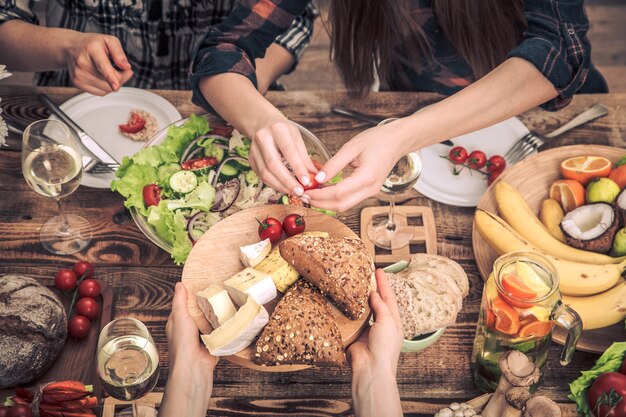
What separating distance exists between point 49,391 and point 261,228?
0.57m

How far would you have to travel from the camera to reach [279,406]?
1.50 m

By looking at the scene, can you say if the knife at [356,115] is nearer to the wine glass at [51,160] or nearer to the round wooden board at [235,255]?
the round wooden board at [235,255]

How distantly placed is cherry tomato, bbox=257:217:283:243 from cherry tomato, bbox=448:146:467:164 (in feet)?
1.91

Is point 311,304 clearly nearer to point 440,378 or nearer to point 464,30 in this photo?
point 440,378

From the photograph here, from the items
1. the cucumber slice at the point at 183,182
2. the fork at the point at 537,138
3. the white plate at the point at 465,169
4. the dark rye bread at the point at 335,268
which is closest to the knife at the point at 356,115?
the white plate at the point at 465,169

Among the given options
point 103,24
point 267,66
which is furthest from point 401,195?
point 103,24

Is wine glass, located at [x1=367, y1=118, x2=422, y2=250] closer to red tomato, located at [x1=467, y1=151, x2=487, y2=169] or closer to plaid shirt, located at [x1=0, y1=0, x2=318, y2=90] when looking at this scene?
red tomato, located at [x1=467, y1=151, x2=487, y2=169]

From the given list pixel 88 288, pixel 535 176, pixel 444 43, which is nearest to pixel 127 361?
pixel 88 288

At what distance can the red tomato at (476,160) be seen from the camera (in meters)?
1.83

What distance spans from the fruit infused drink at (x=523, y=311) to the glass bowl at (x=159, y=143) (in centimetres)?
56

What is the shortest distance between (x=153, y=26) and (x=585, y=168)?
146cm

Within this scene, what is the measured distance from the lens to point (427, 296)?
148cm

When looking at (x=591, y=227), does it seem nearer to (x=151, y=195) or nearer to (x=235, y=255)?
(x=235, y=255)

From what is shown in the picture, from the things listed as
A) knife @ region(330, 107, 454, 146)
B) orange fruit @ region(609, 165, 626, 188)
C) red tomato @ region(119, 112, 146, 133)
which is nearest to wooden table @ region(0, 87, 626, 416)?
knife @ region(330, 107, 454, 146)
